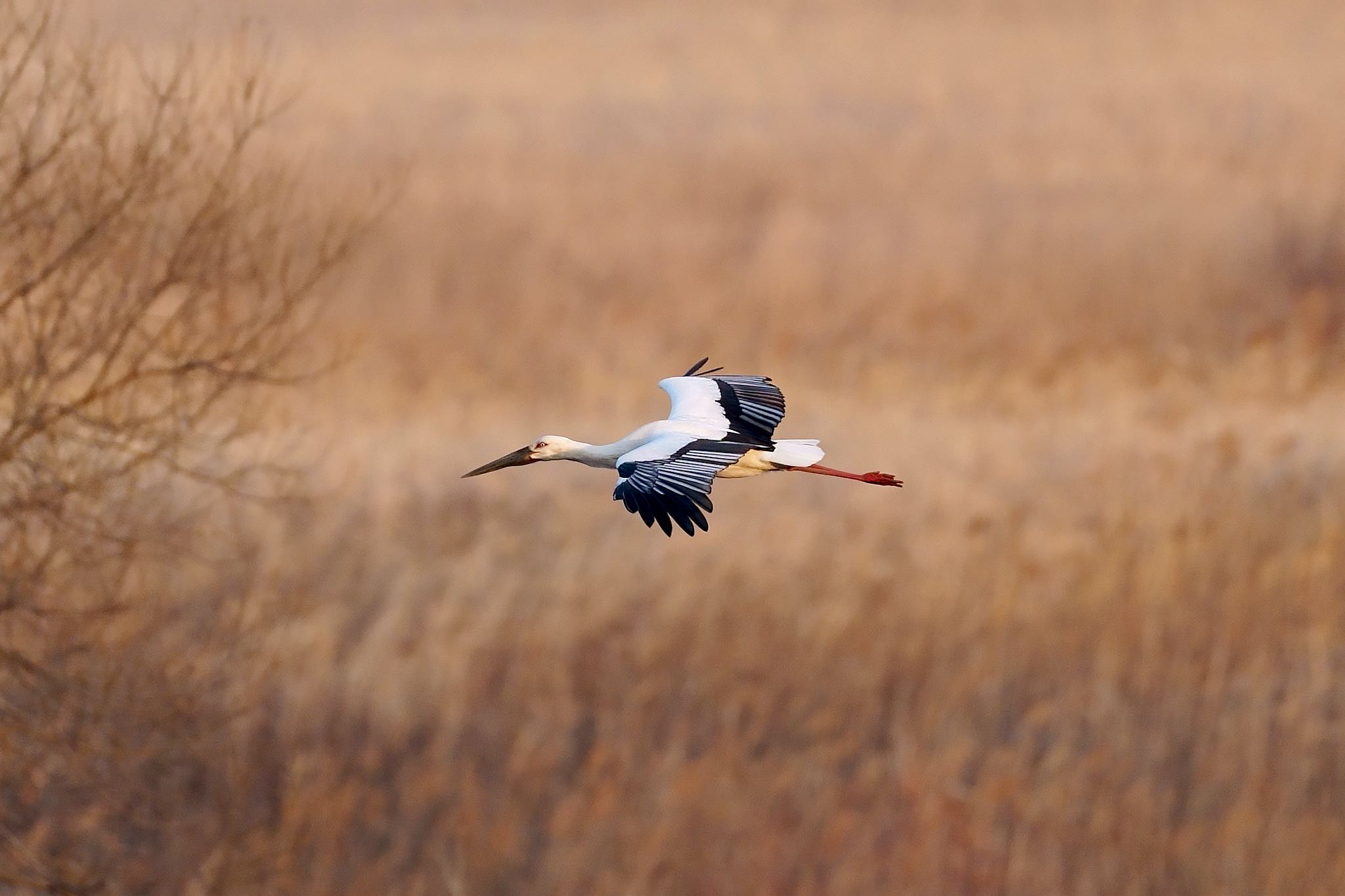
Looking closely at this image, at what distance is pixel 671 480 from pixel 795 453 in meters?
0.39

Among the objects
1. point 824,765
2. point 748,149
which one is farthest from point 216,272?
point 748,149

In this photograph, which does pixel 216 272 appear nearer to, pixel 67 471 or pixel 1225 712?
pixel 67 471

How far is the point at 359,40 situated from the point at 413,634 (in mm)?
20649

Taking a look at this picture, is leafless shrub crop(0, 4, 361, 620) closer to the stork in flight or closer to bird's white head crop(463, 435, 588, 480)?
the stork in flight

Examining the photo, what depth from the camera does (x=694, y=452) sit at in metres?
2.86

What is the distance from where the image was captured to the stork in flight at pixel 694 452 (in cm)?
268

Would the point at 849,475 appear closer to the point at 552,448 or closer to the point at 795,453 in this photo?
the point at 795,453

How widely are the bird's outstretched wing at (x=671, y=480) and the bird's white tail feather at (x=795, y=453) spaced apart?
100mm

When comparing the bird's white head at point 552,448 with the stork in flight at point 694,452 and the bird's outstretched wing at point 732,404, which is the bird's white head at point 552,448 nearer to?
the stork in flight at point 694,452

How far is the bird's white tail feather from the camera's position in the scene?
300 centimetres

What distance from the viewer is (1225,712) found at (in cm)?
894

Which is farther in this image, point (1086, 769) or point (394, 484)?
point (394, 484)

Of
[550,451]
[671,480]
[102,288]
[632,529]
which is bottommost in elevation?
Answer: [671,480]

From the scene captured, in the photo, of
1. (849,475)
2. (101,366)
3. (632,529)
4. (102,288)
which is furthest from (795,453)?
(632,529)
